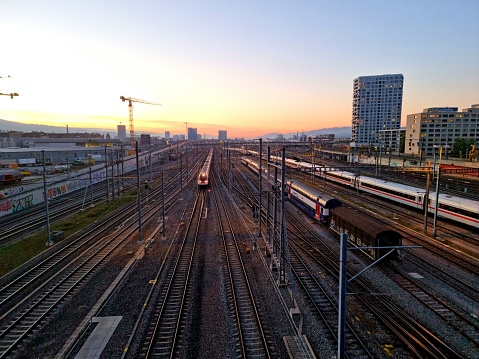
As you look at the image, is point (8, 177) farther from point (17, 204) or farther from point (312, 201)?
point (312, 201)

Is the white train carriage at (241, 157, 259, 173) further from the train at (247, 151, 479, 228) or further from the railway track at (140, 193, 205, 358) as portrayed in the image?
the railway track at (140, 193, 205, 358)

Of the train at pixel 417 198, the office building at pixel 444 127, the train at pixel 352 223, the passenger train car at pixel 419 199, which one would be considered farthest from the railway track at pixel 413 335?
the office building at pixel 444 127

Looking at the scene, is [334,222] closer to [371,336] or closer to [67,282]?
[371,336]

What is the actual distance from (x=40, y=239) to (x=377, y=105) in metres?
190

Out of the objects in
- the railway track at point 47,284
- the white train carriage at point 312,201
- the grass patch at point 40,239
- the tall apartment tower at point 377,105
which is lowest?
the railway track at point 47,284

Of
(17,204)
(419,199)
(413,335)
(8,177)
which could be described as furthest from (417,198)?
(8,177)

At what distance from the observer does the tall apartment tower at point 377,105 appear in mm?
177125

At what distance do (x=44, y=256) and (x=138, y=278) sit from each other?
347 inches

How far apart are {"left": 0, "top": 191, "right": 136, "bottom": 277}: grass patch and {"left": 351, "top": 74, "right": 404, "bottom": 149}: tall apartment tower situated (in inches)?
6559

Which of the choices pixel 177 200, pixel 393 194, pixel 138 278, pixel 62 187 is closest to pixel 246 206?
pixel 177 200

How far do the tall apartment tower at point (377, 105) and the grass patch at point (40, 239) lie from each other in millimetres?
166598

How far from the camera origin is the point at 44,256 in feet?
70.2

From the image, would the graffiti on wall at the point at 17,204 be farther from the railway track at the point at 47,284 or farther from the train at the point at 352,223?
the train at the point at 352,223

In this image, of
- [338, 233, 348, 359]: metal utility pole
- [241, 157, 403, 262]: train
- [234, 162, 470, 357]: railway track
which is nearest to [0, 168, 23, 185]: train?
[241, 157, 403, 262]: train
